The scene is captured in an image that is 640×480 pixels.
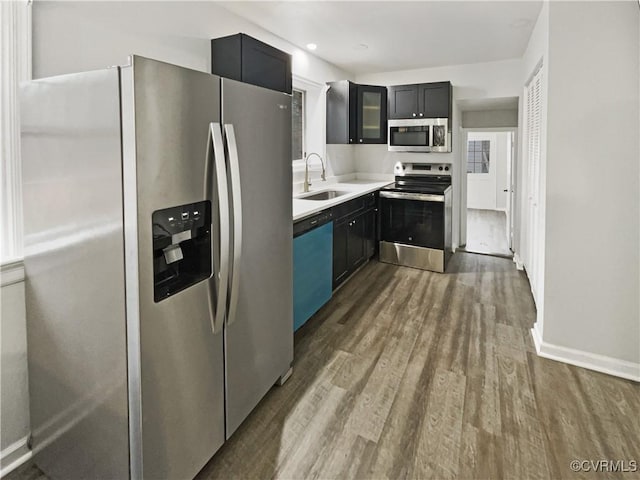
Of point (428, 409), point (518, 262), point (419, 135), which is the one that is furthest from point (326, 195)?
point (428, 409)

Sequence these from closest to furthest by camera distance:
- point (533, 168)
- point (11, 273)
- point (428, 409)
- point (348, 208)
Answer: point (11, 273)
point (428, 409)
point (533, 168)
point (348, 208)

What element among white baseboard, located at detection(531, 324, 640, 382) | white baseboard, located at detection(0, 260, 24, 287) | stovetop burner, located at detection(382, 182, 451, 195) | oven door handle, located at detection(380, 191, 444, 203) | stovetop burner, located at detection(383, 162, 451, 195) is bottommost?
white baseboard, located at detection(531, 324, 640, 382)

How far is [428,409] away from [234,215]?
1490 millimetres

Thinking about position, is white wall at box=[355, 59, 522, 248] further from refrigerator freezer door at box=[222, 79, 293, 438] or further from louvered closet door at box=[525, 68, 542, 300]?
refrigerator freezer door at box=[222, 79, 293, 438]

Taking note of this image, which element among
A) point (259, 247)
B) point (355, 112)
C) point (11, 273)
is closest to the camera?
point (11, 273)

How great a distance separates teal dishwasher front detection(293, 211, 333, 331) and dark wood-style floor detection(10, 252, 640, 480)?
0.22 metres

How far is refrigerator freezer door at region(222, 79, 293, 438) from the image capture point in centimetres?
176

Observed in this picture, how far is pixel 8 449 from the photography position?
1705 millimetres

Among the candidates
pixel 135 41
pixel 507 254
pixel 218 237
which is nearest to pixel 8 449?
pixel 218 237

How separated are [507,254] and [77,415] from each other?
5.26 metres

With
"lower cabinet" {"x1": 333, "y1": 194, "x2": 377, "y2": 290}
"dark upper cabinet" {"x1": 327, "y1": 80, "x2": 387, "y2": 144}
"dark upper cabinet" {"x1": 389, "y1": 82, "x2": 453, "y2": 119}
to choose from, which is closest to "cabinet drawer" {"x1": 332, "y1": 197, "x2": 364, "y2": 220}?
"lower cabinet" {"x1": 333, "y1": 194, "x2": 377, "y2": 290}

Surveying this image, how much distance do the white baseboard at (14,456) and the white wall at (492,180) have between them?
378 inches

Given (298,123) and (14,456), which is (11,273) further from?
(298,123)

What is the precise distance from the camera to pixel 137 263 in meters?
1.26
